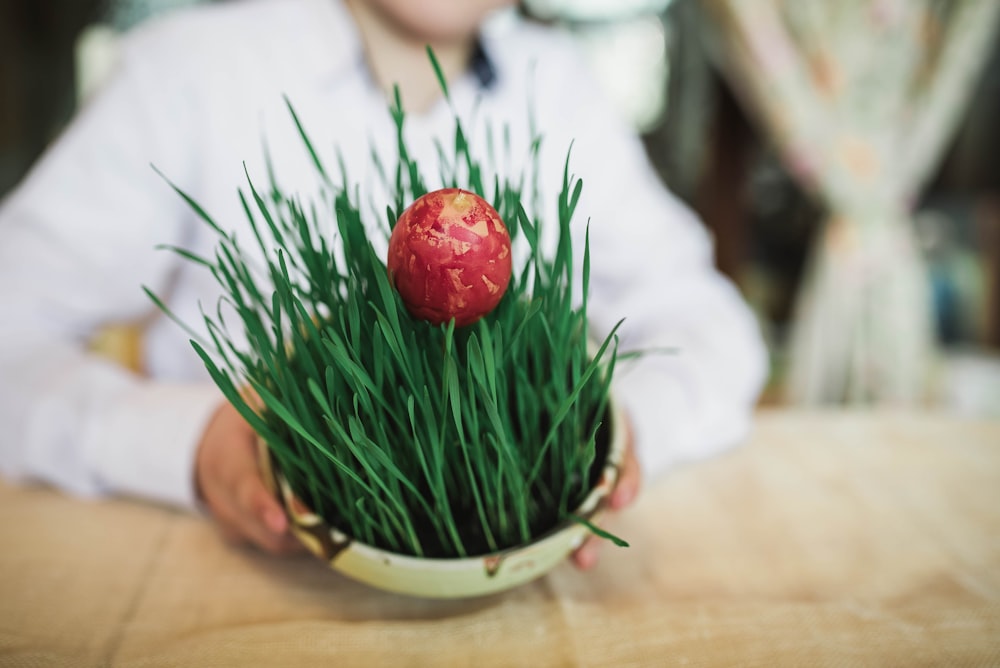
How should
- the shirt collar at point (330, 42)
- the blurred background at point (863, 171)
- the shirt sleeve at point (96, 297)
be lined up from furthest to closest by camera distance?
the blurred background at point (863, 171), the shirt collar at point (330, 42), the shirt sleeve at point (96, 297)

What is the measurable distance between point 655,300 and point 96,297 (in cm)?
69

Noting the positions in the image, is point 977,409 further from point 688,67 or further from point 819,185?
point 688,67

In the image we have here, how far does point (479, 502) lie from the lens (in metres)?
0.33

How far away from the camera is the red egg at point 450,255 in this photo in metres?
0.29

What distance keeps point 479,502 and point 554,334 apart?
98mm

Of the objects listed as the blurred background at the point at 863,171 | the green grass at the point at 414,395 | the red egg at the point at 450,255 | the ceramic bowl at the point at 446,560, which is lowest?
the blurred background at the point at 863,171

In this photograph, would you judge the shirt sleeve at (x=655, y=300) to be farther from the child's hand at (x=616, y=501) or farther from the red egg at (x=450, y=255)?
the red egg at (x=450, y=255)

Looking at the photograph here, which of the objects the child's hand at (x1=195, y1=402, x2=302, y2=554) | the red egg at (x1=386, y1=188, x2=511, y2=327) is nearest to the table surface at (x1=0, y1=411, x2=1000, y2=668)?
the child's hand at (x1=195, y1=402, x2=302, y2=554)

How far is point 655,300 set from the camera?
907 mm

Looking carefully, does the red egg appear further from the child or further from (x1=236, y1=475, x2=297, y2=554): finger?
the child

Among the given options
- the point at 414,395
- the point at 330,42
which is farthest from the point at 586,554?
the point at 330,42

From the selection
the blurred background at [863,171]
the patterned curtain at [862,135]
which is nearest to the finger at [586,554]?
the blurred background at [863,171]

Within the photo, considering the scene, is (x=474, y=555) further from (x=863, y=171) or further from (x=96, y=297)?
(x=863, y=171)

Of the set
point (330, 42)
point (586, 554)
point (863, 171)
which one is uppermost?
point (330, 42)
